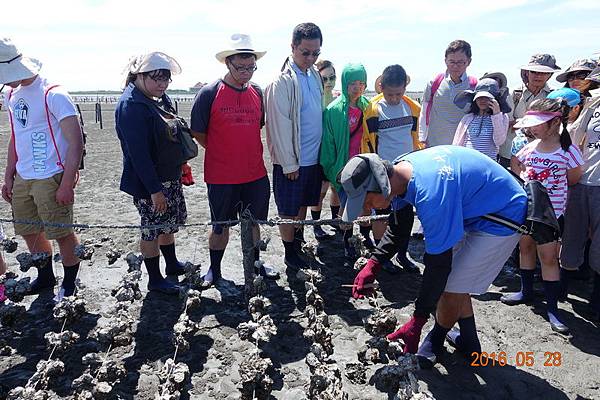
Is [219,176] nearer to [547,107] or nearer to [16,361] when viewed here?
[16,361]

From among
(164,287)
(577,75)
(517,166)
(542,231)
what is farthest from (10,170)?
(577,75)

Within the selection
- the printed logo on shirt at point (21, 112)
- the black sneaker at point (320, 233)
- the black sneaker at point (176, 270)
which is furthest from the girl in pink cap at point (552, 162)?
the printed logo on shirt at point (21, 112)

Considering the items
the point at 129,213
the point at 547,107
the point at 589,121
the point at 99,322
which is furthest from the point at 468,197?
the point at 129,213

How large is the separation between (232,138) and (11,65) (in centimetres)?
175

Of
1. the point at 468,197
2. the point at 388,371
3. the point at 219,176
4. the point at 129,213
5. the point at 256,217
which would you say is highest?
the point at 468,197

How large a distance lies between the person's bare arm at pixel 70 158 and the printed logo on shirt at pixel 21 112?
11.5 inches

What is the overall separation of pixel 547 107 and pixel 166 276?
374 cm

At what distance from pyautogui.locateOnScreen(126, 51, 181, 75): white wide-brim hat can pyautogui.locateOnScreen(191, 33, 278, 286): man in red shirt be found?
1.15 ft

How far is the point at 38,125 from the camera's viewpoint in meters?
3.50

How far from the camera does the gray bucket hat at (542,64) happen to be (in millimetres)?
4504

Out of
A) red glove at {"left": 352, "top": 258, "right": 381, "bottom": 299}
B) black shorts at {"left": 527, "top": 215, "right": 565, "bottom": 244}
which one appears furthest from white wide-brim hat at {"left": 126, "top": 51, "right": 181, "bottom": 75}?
black shorts at {"left": 527, "top": 215, "right": 565, "bottom": 244}

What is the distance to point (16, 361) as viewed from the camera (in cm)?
310

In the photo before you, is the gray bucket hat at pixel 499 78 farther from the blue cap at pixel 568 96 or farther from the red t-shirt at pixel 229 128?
the red t-shirt at pixel 229 128

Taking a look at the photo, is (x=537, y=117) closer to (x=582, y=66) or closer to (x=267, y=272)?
(x=582, y=66)
